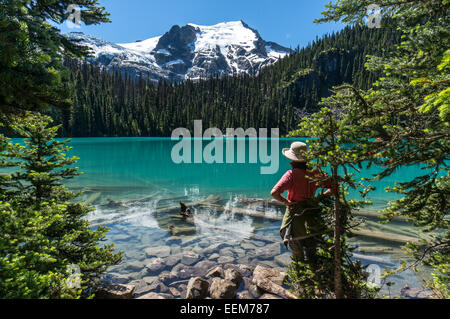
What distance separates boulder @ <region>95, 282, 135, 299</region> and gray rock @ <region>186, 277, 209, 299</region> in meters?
1.17

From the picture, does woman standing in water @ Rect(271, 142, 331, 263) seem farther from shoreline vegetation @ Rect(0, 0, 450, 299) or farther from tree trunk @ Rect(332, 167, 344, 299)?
tree trunk @ Rect(332, 167, 344, 299)

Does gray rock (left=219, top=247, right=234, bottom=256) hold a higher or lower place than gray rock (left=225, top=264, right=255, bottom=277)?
lower

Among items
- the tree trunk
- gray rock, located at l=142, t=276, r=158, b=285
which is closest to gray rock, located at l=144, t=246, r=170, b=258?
gray rock, located at l=142, t=276, r=158, b=285

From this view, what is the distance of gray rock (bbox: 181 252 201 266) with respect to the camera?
6.47 meters

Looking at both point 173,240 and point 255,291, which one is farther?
point 173,240

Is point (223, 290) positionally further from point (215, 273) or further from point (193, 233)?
point (193, 233)

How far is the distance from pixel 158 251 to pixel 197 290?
2.97 meters

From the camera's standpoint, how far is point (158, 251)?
23.7ft

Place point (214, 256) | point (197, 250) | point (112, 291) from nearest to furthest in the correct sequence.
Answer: point (112, 291) → point (214, 256) → point (197, 250)

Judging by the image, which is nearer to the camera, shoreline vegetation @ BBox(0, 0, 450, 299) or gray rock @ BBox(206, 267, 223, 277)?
shoreline vegetation @ BBox(0, 0, 450, 299)

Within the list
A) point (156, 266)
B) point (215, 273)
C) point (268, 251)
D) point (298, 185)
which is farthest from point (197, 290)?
point (268, 251)

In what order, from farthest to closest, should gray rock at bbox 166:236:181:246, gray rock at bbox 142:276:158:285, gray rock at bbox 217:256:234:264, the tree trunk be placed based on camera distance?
gray rock at bbox 166:236:181:246 → gray rock at bbox 217:256:234:264 → gray rock at bbox 142:276:158:285 → the tree trunk
